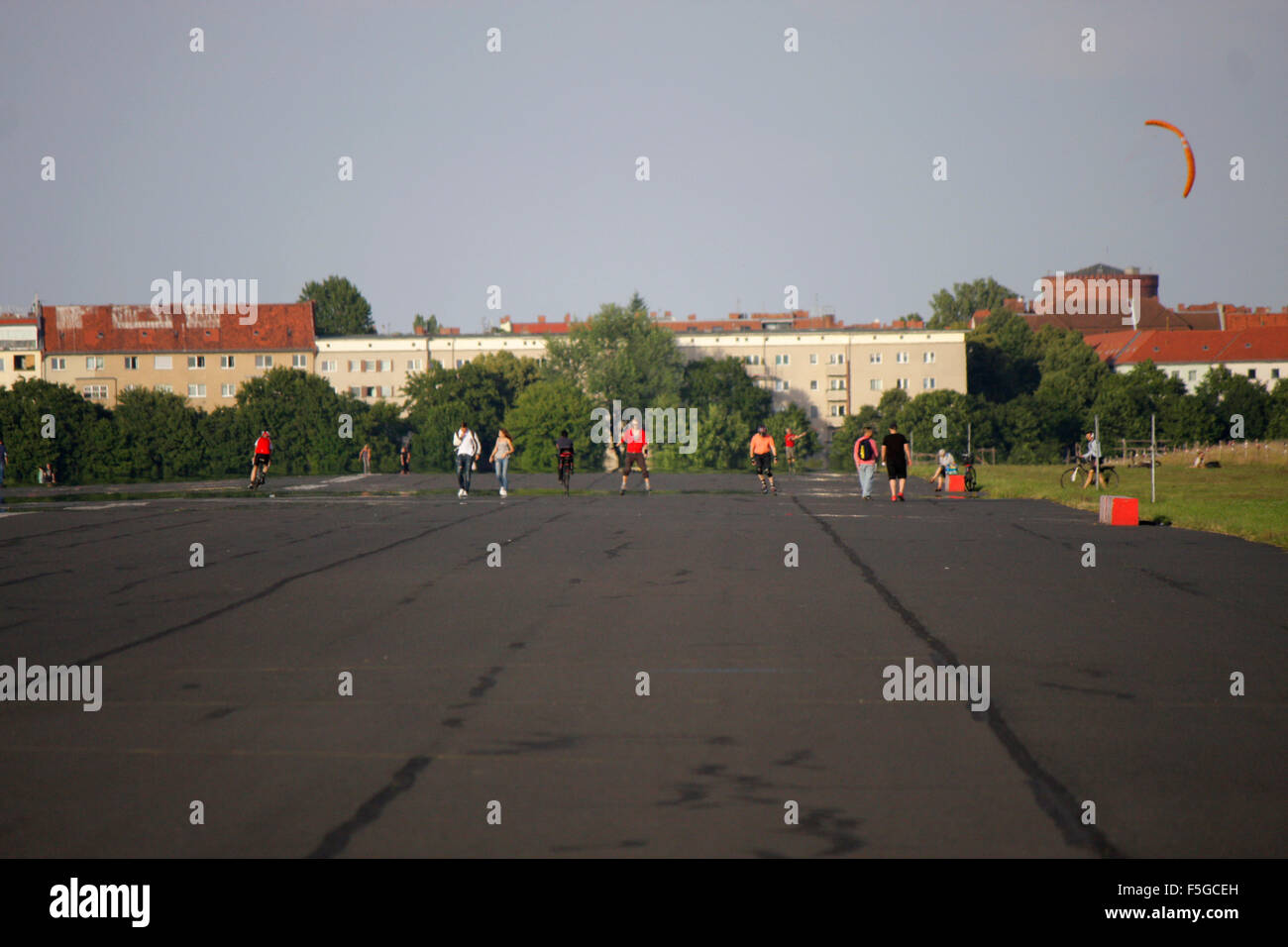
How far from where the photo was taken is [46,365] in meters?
129

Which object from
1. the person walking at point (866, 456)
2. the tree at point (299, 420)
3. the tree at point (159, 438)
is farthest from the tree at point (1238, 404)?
the person walking at point (866, 456)

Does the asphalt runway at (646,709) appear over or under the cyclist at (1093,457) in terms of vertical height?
under

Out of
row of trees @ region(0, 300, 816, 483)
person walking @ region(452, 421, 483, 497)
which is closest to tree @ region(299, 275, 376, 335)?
row of trees @ region(0, 300, 816, 483)

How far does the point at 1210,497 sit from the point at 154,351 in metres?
115

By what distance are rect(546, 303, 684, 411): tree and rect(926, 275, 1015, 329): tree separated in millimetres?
48416

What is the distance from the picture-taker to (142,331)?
130 metres

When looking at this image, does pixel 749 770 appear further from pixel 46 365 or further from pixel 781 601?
pixel 46 365

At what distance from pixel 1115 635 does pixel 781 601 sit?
336 centimetres

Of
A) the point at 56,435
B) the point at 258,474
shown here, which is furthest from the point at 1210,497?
the point at 56,435

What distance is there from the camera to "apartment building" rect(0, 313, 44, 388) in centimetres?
12888

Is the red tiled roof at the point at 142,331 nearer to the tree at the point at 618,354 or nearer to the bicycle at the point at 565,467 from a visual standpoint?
the tree at the point at 618,354

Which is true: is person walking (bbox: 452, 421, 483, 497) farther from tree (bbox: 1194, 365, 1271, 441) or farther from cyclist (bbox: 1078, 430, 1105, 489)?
tree (bbox: 1194, 365, 1271, 441)

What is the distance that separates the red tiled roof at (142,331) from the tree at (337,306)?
13.9 m

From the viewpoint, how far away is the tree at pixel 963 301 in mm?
155750
